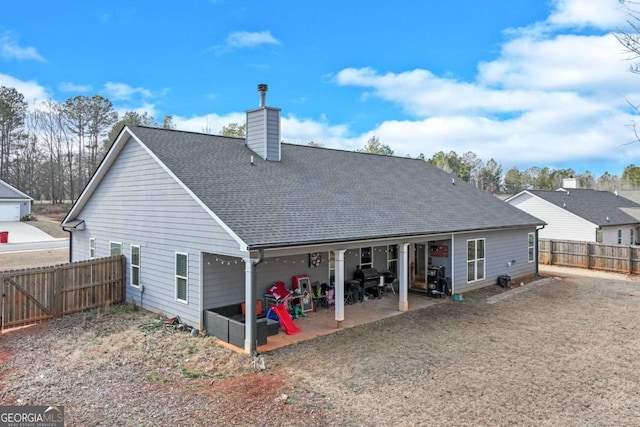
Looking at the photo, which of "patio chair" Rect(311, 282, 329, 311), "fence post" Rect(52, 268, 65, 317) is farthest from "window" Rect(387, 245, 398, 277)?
"fence post" Rect(52, 268, 65, 317)

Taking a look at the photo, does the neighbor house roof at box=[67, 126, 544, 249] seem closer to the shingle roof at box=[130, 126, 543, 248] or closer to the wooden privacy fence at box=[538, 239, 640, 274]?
the shingle roof at box=[130, 126, 543, 248]

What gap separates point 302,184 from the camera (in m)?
12.5

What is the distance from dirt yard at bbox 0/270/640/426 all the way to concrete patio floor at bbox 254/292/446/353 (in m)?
0.43

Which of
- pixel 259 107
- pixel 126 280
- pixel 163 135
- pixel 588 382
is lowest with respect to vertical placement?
pixel 588 382

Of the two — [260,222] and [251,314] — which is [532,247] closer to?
[260,222]

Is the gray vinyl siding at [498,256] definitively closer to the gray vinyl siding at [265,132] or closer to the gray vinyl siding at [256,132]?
the gray vinyl siding at [265,132]

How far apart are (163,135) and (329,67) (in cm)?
1370

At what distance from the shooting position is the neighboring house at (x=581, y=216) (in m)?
23.5

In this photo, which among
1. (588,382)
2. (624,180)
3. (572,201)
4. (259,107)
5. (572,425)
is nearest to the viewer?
(572,425)

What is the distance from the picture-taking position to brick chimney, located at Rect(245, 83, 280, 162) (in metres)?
13.2

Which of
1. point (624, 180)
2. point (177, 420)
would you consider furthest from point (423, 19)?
point (624, 180)

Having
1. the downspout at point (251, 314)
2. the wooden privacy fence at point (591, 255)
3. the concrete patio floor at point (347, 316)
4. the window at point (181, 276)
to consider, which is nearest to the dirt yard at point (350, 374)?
the downspout at point (251, 314)

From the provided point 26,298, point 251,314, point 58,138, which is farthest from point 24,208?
point 251,314

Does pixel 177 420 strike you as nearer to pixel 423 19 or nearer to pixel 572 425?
pixel 572 425
